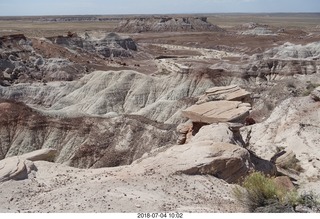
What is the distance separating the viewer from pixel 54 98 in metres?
51.2

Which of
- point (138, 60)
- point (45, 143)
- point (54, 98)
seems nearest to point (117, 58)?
point (138, 60)

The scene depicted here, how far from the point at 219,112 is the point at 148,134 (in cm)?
920

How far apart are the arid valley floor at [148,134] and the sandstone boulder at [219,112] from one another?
5cm

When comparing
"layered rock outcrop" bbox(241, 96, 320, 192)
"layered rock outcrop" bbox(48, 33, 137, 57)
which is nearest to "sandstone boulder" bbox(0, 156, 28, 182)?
"layered rock outcrop" bbox(241, 96, 320, 192)

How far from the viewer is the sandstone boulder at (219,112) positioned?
2097 cm

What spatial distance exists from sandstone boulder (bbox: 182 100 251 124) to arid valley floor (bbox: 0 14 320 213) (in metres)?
0.05

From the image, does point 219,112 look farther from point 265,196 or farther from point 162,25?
point 162,25

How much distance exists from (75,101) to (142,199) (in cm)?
3831

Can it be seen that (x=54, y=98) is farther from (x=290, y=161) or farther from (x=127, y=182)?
(x=127, y=182)

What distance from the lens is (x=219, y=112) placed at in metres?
21.6

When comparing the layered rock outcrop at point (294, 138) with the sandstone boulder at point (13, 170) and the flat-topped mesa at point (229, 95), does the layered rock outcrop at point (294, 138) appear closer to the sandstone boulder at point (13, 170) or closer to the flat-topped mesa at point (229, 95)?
the flat-topped mesa at point (229, 95)

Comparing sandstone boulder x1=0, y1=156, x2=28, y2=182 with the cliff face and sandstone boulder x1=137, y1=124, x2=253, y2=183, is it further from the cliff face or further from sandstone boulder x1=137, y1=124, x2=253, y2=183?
the cliff face

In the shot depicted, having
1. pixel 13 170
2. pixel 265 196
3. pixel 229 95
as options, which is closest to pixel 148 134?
pixel 229 95

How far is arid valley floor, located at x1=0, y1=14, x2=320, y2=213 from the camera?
13.0 meters
